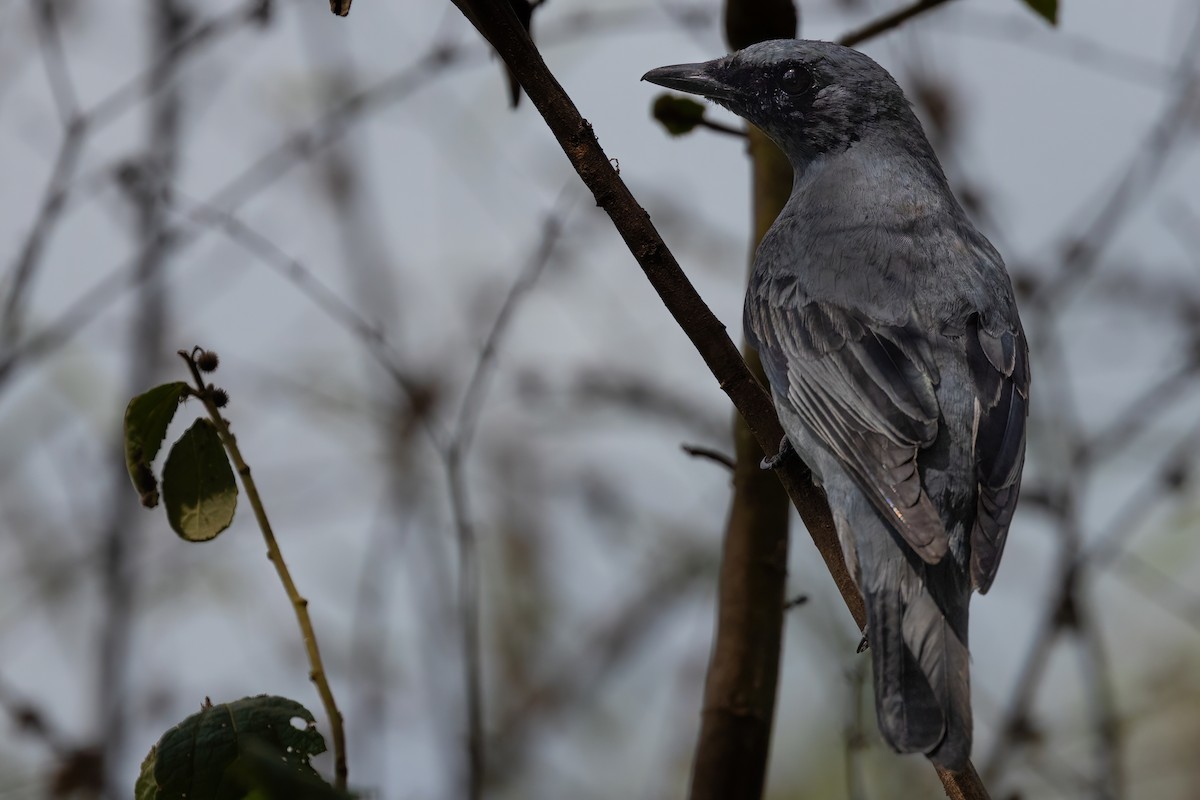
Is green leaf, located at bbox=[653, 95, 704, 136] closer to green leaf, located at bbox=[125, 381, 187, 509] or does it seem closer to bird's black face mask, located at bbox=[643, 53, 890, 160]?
bird's black face mask, located at bbox=[643, 53, 890, 160]

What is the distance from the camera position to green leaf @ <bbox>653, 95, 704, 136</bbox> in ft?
10.9

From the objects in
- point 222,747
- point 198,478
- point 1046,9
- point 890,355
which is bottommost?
point 222,747

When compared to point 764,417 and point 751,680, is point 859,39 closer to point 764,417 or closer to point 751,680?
point 764,417

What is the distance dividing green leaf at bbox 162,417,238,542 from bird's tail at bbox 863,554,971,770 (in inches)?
49.4

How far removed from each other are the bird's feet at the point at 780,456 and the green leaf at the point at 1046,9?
123 cm

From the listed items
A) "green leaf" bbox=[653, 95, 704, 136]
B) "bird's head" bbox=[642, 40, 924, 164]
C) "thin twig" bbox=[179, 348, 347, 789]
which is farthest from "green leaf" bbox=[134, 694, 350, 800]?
"bird's head" bbox=[642, 40, 924, 164]

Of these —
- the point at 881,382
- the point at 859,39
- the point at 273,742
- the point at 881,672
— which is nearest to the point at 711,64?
the point at 859,39

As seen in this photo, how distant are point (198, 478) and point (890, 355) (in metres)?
1.65

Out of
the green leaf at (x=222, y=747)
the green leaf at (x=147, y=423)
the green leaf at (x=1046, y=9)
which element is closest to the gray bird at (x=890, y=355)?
the green leaf at (x=1046, y=9)

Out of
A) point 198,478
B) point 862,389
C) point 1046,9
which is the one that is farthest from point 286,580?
point 1046,9

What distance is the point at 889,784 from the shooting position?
14.6ft

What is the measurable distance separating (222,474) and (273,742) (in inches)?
20.4

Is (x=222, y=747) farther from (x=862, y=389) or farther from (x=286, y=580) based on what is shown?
(x=862, y=389)

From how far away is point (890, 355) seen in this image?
9.68 ft
